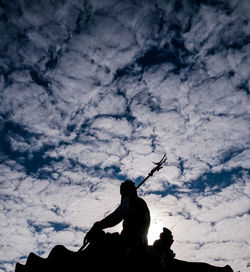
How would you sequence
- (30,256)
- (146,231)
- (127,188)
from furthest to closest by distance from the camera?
(127,188) < (146,231) < (30,256)

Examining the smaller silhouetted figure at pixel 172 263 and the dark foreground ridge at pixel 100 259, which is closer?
the dark foreground ridge at pixel 100 259

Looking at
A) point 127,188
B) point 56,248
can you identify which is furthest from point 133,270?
point 127,188

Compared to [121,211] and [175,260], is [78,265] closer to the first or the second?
[121,211]

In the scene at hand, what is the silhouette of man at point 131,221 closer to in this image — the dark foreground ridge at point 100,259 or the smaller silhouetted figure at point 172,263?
the dark foreground ridge at point 100,259

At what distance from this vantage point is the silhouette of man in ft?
11.3

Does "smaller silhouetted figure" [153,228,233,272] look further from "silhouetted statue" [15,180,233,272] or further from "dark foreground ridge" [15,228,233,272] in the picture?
"dark foreground ridge" [15,228,233,272]

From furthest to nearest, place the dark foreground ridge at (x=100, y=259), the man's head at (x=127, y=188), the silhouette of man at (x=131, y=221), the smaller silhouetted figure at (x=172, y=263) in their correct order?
the man's head at (x=127, y=188)
the smaller silhouetted figure at (x=172, y=263)
the silhouette of man at (x=131, y=221)
the dark foreground ridge at (x=100, y=259)

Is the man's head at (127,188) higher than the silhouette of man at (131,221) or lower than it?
higher

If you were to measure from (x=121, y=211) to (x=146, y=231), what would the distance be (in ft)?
2.47

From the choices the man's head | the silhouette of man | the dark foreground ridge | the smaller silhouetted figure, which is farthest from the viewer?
the man's head

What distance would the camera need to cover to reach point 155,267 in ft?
10.2

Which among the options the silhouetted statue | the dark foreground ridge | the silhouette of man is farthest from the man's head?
the dark foreground ridge

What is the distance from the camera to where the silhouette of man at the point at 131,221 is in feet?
11.3

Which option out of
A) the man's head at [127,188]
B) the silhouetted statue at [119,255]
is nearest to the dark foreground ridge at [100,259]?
the silhouetted statue at [119,255]
